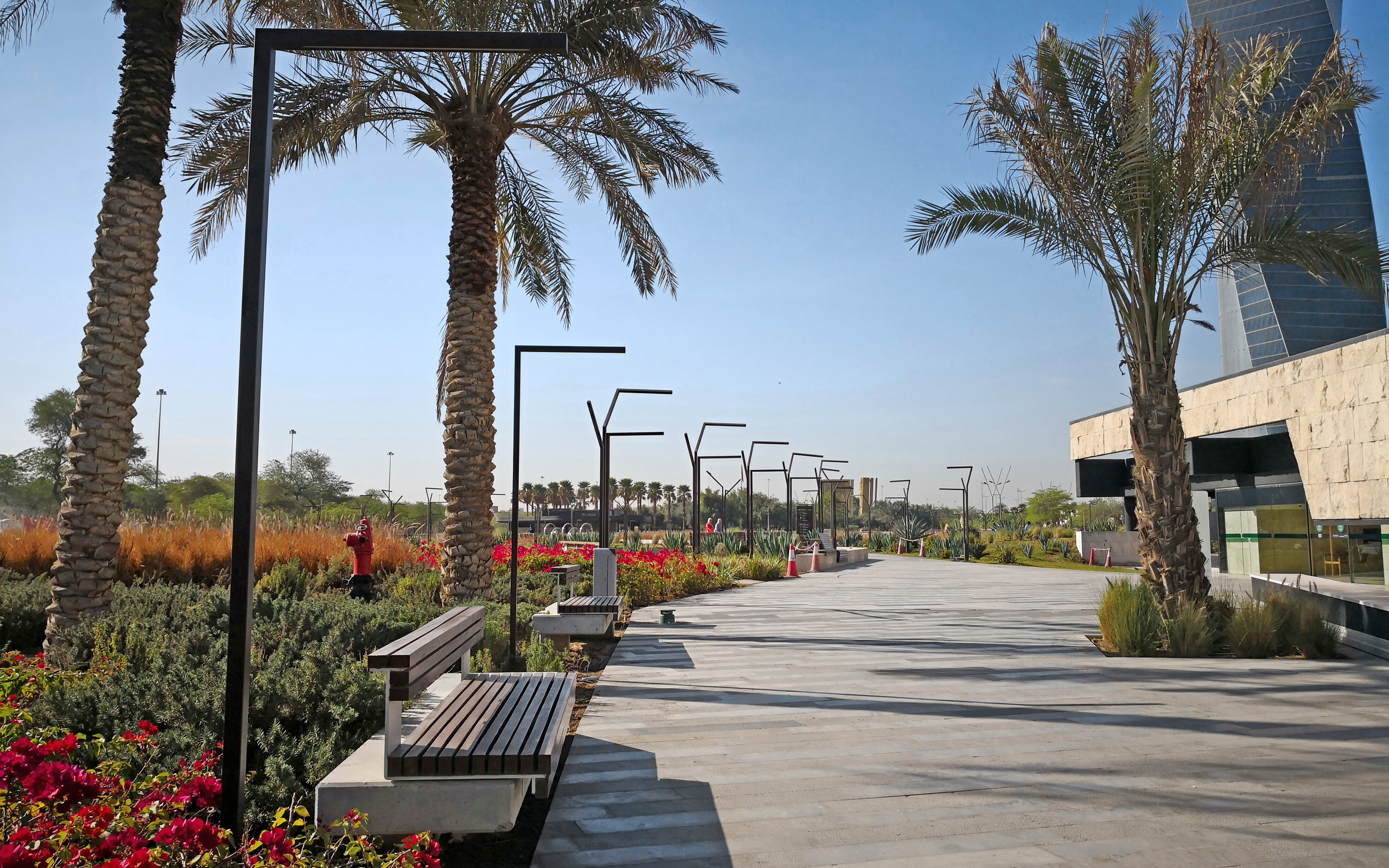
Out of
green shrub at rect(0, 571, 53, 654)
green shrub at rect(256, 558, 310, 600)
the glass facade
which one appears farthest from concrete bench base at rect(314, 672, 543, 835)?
the glass facade

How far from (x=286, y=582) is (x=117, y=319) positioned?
15.4 feet

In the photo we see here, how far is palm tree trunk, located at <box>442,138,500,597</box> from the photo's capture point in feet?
36.2

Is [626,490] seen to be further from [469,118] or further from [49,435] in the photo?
[469,118]

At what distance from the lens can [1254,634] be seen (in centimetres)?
916

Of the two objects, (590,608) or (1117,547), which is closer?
(590,608)

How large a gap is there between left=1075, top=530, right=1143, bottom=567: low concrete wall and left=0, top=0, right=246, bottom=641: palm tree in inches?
1205

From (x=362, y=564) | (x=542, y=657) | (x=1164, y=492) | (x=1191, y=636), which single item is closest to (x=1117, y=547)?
(x=1164, y=492)

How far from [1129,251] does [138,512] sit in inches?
640

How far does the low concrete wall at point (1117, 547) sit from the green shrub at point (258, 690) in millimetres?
29984

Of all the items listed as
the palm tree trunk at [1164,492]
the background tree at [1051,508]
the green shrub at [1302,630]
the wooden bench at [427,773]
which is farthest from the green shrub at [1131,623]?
the background tree at [1051,508]

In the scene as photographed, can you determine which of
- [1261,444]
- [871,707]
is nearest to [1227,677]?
[871,707]

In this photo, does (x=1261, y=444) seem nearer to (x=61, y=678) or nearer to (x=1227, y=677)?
(x=1227, y=677)

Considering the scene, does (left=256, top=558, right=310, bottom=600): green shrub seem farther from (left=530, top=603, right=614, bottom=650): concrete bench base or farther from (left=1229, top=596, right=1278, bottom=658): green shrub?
(left=1229, top=596, right=1278, bottom=658): green shrub

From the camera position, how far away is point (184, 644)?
20.7 feet
